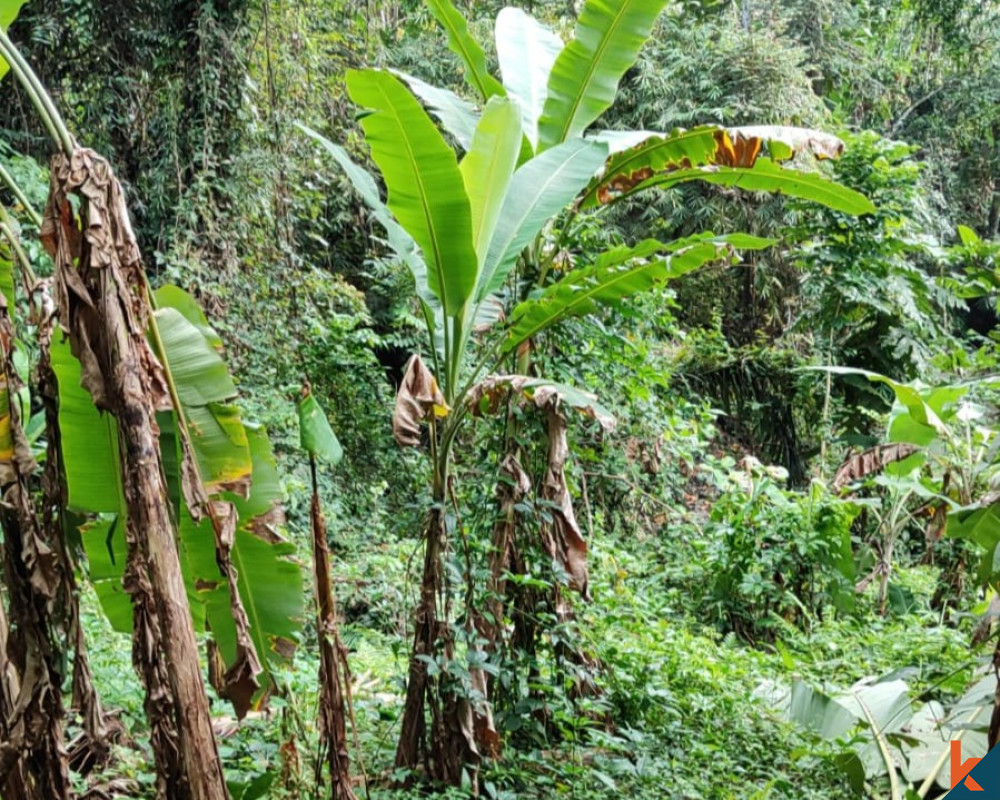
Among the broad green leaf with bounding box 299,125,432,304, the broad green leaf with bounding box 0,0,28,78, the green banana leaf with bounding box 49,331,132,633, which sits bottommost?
the green banana leaf with bounding box 49,331,132,633

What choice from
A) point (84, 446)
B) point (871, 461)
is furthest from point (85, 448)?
point (871, 461)

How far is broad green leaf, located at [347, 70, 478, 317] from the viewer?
2676 millimetres

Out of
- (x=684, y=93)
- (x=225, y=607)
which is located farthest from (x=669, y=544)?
(x=684, y=93)

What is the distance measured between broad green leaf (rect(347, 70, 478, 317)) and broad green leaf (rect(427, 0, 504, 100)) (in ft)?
3.60

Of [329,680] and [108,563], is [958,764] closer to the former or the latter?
[329,680]

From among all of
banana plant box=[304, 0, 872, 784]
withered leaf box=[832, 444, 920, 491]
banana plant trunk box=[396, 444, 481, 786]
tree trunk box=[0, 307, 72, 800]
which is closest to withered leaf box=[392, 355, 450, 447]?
banana plant box=[304, 0, 872, 784]

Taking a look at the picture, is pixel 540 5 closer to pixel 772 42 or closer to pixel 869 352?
pixel 772 42

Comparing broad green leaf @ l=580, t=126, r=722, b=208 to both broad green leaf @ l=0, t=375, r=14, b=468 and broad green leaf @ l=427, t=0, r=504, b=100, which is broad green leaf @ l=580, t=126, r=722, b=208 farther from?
broad green leaf @ l=0, t=375, r=14, b=468

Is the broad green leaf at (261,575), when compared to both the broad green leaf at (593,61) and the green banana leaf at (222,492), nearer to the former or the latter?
the green banana leaf at (222,492)

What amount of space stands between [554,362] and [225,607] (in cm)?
214

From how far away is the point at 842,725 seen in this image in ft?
10.4

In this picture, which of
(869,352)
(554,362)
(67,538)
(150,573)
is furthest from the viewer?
(869,352)

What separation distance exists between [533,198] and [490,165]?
0.89ft

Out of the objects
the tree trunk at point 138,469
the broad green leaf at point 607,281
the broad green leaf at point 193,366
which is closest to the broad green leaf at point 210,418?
the broad green leaf at point 193,366
